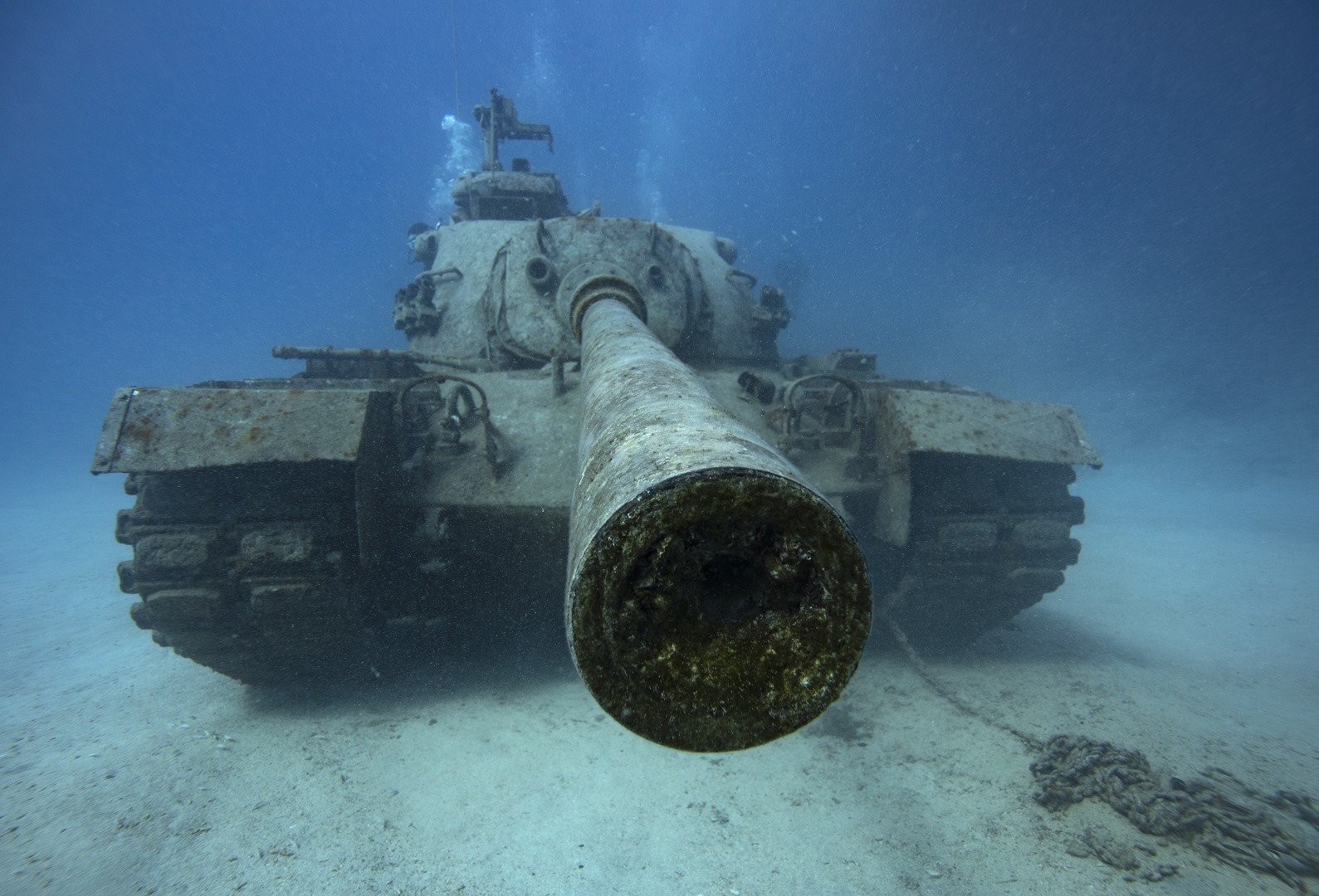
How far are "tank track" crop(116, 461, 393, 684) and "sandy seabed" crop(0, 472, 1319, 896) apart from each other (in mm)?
869

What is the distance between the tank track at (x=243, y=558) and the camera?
3365mm

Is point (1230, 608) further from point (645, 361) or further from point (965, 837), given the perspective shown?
point (645, 361)

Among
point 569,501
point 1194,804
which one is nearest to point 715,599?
point 569,501

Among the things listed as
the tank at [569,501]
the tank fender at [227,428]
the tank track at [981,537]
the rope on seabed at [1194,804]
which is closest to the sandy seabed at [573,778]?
the rope on seabed at [1194,804]

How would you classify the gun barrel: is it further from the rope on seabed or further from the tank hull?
the rope on seabed

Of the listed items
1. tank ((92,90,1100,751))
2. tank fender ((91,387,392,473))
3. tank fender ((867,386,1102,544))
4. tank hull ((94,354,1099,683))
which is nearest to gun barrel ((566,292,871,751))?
tank ((92,90,1100,751))

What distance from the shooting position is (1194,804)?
10.00ft

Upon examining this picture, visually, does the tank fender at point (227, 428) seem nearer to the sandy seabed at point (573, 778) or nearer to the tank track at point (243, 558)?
the tank track at point (243, 558)

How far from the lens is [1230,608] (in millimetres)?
7625

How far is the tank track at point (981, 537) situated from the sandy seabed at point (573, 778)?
76cm

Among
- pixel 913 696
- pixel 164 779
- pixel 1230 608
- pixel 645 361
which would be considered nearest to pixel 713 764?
pixel 913 696

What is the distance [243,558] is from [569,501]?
1.88 meters

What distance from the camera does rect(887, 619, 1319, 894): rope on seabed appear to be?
2.78 m

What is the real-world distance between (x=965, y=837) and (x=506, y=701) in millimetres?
3057
